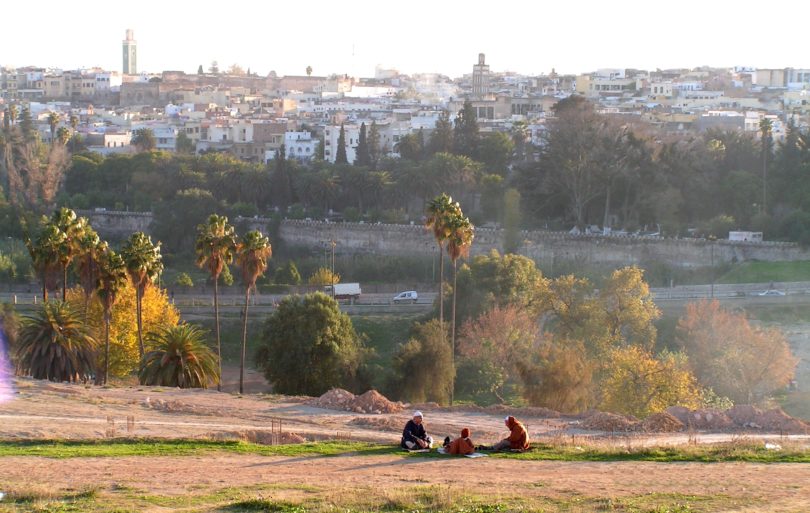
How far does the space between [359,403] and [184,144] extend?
216ft

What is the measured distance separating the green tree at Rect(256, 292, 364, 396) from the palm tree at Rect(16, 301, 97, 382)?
18.5ft

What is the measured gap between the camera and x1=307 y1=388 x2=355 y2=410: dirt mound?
22938 mm

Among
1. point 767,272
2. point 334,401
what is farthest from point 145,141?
point 334,401

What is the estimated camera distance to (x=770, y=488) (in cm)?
1535

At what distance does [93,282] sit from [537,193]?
1352 inches

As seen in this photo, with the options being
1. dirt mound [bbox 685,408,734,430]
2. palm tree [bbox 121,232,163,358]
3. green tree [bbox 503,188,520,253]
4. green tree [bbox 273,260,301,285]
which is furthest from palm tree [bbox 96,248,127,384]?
green tree [bbox 503,188,520,253]

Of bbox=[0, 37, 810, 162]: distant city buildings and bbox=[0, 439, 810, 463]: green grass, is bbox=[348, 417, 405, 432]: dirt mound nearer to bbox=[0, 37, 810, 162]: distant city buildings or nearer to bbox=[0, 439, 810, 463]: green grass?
bbox=[0, 439, 810, 463]: green grass

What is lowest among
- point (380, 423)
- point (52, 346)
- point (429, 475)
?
point (52, 346)

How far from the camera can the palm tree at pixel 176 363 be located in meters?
26.6

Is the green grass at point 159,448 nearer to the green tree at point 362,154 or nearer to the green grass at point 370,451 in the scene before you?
the green grass at point 370,451

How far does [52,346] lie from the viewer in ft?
90.0

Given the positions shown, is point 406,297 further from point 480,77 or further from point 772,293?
point 480,77

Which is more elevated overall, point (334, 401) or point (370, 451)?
point (370, 451)

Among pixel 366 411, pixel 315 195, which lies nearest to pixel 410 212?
pixel 315 195
